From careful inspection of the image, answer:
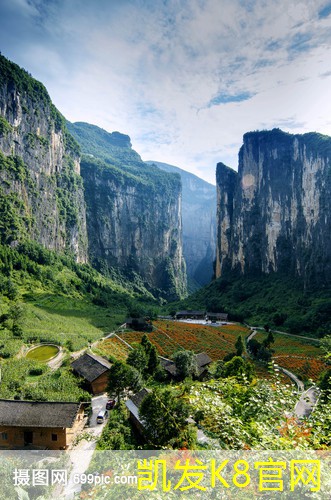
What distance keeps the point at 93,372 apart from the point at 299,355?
80.5 ft

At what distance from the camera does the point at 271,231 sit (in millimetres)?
83125

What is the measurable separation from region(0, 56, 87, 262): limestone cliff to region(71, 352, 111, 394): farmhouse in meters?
42.8

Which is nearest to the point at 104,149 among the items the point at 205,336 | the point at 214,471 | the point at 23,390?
the point at 205,336

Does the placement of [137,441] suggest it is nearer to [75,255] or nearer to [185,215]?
[75,255]

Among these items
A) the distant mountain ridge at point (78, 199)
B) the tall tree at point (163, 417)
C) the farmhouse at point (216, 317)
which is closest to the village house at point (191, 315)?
the farmhouse at point (216, 317)

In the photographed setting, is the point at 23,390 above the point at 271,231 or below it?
below

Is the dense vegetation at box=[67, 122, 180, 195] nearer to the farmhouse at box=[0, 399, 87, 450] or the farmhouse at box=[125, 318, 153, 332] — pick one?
the farmhouse at box=[125, 318, 153, 332]

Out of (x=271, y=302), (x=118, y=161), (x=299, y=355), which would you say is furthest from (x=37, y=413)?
(x=118, y=161)

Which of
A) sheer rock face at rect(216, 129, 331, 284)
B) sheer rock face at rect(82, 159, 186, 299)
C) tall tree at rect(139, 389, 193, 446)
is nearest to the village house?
sheer rock face at rect(216, 129, 331, 284)

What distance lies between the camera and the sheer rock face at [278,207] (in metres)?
67.7

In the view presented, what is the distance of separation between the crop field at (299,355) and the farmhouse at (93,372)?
62.5 ft

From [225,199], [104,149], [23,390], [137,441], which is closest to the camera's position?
[137,441]

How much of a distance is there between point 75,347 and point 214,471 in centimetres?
3196

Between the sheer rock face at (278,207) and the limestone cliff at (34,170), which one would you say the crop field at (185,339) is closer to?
the sheer rock face at (278,207)
